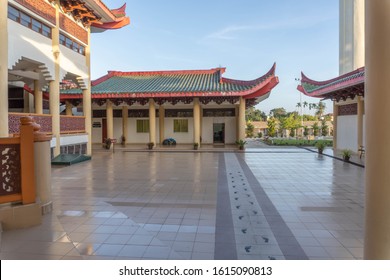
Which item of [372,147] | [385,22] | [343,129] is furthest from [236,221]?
[343,129]

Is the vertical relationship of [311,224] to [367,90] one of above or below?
below

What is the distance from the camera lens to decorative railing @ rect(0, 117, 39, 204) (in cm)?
508

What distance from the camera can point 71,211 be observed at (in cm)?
598

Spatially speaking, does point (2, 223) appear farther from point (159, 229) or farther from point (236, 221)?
point (236, 221)

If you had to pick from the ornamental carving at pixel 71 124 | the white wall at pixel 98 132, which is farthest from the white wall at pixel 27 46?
the white wall at pixel 98 132

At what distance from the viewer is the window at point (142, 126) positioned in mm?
25359

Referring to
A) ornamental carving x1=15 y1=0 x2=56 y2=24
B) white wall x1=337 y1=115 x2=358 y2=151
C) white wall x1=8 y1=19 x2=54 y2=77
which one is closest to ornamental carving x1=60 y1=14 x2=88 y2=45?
ornamental carving x1=15 y1=0 x2=56 y2=24

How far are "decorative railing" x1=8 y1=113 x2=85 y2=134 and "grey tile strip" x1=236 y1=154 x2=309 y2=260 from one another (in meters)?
9.08

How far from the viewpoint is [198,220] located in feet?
17.7

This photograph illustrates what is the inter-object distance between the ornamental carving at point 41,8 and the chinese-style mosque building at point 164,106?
8589 mm

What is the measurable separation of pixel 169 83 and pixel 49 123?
1150 cm

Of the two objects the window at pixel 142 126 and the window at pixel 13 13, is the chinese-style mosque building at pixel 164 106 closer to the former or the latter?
the window at pixel 142 126

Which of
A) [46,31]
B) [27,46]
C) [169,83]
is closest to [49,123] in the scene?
[27,46]

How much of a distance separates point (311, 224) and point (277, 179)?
14.6ft
